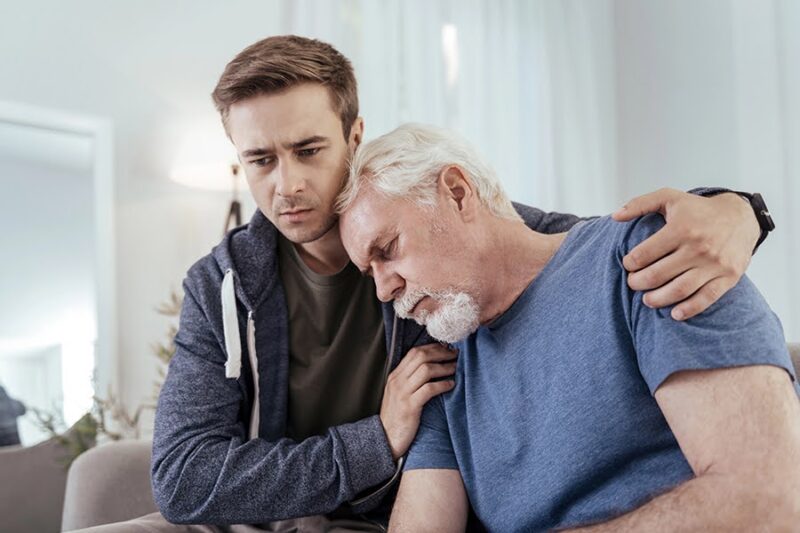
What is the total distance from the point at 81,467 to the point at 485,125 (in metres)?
2.63

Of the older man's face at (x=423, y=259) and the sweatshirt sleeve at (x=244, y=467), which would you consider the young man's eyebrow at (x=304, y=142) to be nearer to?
the older man's face at (x=423, y=259)

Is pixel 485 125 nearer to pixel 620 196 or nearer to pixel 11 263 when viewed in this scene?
pixel 620 196

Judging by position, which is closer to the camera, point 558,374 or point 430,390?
point 558,374

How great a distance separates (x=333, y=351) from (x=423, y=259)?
333mm

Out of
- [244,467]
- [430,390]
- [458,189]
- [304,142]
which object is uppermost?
[304,142]

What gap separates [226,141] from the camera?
3783mm

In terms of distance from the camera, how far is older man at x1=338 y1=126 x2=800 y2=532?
1.13 meters

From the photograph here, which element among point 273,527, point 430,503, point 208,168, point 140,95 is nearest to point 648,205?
point 430,503

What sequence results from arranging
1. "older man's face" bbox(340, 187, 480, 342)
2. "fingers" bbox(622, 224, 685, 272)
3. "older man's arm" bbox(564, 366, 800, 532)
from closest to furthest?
1. "older man's arm" bbox(564, 366, 800, 532)
2. "fingers" bbox(622, 224, 685, 272)
3. "older man's face" bbox(340, 187, 480, 342)

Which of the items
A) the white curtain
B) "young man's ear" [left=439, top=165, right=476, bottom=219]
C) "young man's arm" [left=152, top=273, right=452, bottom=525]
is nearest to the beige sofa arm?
"young man's arm" [left=152, top=273, right=452, bottom=525]

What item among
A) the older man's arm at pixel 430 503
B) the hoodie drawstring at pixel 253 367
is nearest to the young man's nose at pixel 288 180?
the hoodie drawstring at pixel 253 367

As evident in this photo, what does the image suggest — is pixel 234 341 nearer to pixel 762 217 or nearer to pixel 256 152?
pixel 256 152

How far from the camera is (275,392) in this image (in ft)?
5.69

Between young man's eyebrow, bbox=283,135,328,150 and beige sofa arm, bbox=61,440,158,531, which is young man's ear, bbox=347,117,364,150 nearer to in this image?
young man's eyebrow, bbox=283,135,328,150
